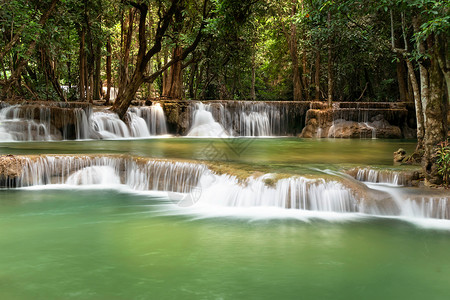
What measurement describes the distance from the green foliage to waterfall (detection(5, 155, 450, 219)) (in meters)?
0.66

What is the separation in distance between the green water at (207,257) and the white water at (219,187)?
0.49 m

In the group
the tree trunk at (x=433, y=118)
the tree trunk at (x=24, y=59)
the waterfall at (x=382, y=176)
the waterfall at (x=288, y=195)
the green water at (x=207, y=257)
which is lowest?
the green water at (x=207, y=257)

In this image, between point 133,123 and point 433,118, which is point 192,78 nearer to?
point 133,123

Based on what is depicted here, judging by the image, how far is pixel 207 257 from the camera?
563 cm

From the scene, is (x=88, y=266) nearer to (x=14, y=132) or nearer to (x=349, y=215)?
(x=349, y=215)

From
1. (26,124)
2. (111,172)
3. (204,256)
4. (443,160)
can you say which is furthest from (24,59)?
(443,160)

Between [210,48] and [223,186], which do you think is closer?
[223,186]

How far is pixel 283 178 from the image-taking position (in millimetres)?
7926

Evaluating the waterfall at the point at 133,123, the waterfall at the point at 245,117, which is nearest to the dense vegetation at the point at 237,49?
the waterfall at the point at 133,123

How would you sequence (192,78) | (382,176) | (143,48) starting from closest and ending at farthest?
(382,176)
(143,48)
(192,78)

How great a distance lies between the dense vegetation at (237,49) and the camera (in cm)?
904

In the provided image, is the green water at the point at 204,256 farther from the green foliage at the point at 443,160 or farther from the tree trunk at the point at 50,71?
the tree trunk at the point at 50,71

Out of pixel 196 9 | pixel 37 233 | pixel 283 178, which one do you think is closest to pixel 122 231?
pixel 37 233

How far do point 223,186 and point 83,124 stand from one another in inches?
441
